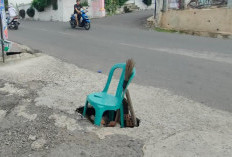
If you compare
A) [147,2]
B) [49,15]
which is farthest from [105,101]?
[147,2]

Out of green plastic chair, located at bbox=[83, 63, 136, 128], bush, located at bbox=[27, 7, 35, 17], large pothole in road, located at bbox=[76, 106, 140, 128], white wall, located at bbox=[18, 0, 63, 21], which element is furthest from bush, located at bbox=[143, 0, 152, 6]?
green plastic chair, located at bbox=[83, 63, 136, 128]

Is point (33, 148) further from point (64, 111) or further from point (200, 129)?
point (200, 129)

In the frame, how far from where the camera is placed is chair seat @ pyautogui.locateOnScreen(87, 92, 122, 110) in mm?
4094

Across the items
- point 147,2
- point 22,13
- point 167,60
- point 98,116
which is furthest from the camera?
point 147,2

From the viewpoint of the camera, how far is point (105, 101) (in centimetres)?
422

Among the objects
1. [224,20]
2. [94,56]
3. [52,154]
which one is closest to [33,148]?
[52,154]

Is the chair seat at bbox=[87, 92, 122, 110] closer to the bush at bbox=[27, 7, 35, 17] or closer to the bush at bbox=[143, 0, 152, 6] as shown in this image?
the bush at bbox=[27, 7, 35, 17]

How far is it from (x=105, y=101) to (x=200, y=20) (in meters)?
13.2

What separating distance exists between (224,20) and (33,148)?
13.9 m

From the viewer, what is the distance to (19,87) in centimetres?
583

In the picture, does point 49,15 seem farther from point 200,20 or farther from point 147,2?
point 200,20

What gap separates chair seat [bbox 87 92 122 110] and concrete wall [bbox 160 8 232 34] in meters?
12.2

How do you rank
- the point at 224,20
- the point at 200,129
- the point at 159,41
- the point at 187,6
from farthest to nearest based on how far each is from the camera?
the point at 187,6 < the point at 224,20 < the point at 159,41 < the point at 200,129

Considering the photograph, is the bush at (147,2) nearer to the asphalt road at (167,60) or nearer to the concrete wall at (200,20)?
the concrete wall at (200,20)
